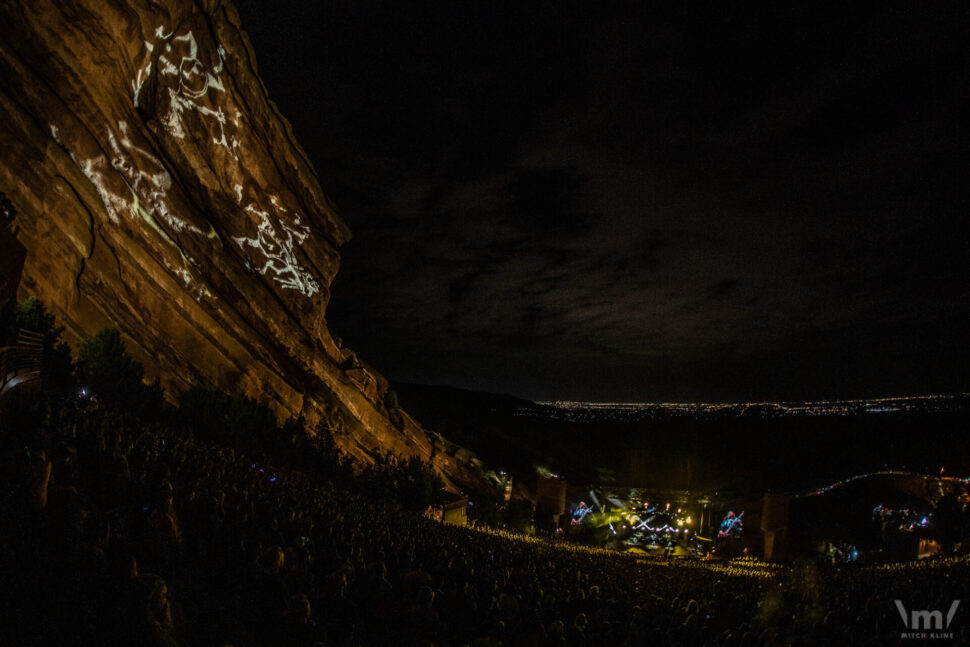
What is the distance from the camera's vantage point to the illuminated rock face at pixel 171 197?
73.3 feet

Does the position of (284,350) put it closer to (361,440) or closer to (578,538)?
(361,440)

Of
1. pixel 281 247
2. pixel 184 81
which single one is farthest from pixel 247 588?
pixel 281 247

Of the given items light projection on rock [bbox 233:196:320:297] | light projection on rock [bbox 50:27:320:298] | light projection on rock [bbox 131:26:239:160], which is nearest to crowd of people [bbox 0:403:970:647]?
light projection on rock [bbox 50:27:320:298]

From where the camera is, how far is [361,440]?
132ft

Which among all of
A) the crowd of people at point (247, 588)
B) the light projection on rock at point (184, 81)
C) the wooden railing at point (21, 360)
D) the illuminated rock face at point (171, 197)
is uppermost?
the light projection on rock at point (184, 81)

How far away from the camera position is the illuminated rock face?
2235cm

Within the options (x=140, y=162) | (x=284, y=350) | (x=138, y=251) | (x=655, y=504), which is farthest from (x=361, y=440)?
(x=655, y=504)

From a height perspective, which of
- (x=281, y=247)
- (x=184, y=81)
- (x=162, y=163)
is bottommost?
(x=281, y=247)

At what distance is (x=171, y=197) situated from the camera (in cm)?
2922

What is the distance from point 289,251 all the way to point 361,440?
1559cm

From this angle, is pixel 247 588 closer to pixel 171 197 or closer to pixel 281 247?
pixel 171 197

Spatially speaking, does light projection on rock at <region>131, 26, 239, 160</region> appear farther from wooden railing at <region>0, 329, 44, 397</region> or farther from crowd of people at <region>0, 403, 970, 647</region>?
crowd of people at <region>0, 403, 970, 647</region>

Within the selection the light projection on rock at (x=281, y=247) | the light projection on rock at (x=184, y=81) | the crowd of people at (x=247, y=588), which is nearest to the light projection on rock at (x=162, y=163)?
the light projection on rock at (x=184, y=81)

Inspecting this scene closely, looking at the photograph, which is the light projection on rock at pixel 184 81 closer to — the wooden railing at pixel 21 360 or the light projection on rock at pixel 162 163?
the light projection on rock at pixel 162 163
